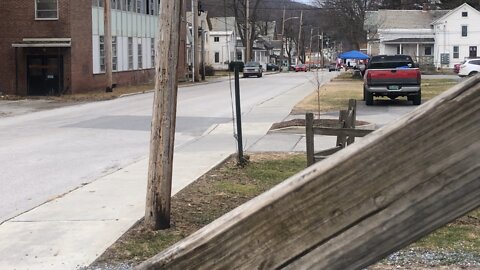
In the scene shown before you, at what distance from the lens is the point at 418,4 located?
304 feet

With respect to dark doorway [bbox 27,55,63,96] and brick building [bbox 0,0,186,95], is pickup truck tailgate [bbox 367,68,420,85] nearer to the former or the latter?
brick building [bbox 0,0,186,95]

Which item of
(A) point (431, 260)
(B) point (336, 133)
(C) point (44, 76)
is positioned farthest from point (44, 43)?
(A) point (431, 260)

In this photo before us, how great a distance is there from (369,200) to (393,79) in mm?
22256

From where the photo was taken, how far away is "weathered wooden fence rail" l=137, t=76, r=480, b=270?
136 centimetres

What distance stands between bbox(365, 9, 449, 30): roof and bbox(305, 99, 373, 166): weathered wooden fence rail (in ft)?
221

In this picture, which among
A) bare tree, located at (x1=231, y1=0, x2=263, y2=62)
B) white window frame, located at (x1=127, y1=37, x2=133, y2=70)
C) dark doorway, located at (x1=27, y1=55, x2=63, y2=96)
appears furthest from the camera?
bare tree, located at (x1=231, y1=0, x2=263, y2=62)

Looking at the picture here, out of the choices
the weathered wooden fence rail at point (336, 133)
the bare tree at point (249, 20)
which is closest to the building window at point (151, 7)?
the bare tree at point (249, 20)

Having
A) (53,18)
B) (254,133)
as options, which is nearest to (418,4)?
(53,18)

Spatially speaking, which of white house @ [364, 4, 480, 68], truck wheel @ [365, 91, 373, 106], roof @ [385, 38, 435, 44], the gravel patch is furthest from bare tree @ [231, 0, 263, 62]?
the gravel patch

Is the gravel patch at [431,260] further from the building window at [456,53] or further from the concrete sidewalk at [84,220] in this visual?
the building window at [456,53]

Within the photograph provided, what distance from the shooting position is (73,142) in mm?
15188

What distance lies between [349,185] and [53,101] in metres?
30.2

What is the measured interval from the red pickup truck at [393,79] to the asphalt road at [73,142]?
15.2ft

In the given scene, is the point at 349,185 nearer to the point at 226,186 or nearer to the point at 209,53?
the point at 226,186
